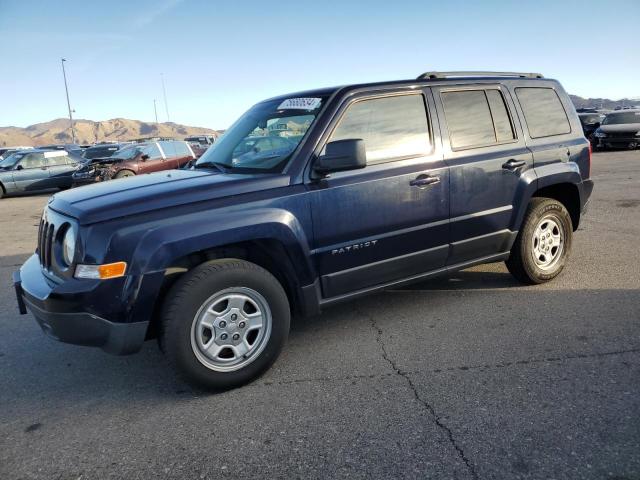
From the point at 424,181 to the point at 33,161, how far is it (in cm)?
1656

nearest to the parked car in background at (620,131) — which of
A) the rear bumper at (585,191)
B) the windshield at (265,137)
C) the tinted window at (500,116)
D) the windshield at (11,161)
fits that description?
the rear bumper at (585,191)

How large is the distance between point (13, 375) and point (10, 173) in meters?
15.3

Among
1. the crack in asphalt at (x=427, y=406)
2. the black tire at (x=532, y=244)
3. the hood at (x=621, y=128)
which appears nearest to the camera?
the crack in asphalt at (x=427, y=406)

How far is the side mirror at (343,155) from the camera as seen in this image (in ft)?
10.6

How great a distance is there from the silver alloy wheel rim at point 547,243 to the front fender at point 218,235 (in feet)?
8.03

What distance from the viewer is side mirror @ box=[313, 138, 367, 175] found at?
3246mm

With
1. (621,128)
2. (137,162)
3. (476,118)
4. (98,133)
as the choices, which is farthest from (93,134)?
(476,118)

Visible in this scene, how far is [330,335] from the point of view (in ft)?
13.0

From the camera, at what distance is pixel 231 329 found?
3.13 meters

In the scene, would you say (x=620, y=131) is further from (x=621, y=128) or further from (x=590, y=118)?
(x=590, y=118)

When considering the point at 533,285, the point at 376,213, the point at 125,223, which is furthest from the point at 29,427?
the point at 533,285

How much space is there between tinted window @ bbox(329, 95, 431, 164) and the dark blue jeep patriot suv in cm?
1

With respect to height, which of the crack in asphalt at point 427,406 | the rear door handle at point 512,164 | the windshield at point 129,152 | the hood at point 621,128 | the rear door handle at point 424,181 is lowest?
the crack in asphalt at point 427,406

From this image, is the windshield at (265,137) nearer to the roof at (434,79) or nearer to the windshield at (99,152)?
the roof at (434,79)
